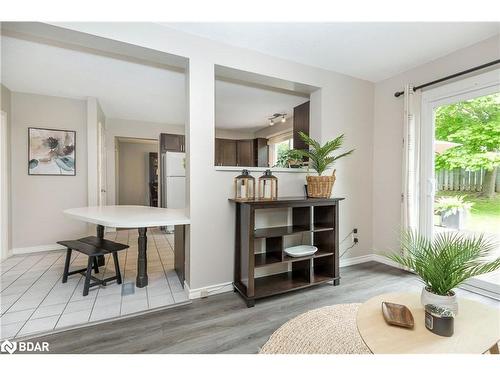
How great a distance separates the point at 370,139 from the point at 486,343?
2697 millimetres

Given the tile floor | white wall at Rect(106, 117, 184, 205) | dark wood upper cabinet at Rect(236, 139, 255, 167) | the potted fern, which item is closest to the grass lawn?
the potted fern

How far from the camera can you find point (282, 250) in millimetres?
2256

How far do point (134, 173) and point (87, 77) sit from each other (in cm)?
439

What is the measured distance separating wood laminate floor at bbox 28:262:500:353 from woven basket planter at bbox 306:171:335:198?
0.97 meters

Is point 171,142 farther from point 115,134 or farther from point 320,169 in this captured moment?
point 320,169

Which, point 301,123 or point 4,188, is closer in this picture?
point 4,188

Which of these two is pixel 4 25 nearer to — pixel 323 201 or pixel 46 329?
pixel 46 329

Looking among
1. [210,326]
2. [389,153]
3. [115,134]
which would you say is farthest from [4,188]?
[389,153]

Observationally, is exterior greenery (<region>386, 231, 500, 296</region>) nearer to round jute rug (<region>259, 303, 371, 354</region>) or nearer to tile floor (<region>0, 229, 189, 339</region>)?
round jute rug (<region>259, 303, 371, 354</region>)

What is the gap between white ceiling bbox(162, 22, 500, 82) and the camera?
81.7 inches

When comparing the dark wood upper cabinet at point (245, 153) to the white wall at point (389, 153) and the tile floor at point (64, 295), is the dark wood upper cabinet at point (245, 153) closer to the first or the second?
the white wall at point (389, 153)

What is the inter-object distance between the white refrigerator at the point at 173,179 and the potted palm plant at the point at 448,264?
4418 millimetres

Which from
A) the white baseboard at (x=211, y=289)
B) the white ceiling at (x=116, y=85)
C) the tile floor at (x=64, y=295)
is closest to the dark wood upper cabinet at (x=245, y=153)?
the white ceiling at (x=116, y=85)
